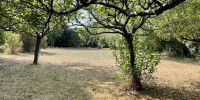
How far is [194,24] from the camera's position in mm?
5180

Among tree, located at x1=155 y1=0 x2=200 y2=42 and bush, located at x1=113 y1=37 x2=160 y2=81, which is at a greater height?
tree, located at x1=155 y1=0 x2=200 y2=42

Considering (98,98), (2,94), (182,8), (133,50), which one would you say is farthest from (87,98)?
(182,8)

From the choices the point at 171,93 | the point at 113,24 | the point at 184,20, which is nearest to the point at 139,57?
the point at 113,24

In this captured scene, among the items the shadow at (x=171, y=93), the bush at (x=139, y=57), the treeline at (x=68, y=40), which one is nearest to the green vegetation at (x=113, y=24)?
the bush at (x=139, y=57)

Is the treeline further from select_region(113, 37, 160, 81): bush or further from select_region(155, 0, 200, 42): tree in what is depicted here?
select_region(113, 37, 160, 81): bush

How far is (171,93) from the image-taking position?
398 cm

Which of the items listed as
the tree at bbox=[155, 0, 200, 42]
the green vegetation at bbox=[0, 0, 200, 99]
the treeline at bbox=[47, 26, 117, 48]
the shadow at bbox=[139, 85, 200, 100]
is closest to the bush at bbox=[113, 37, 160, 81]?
the green vegetation at bbox=[0, 0, 200, 99]

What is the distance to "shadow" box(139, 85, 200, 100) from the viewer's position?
3.66 m

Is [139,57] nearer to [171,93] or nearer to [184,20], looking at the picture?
[171,93]

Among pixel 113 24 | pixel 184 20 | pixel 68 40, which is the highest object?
pixel 68 40

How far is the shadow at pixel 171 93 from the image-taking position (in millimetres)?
3658

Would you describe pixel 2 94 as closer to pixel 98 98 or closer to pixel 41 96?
pixel 41 96

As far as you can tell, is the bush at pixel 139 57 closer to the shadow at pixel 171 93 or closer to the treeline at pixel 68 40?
the shadow at pixel 171 93

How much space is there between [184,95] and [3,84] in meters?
5.84
